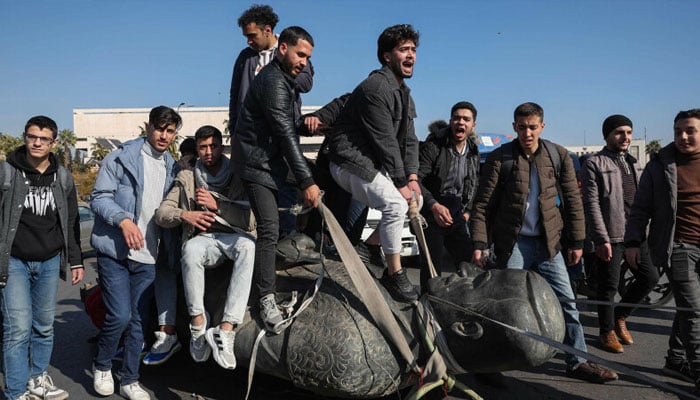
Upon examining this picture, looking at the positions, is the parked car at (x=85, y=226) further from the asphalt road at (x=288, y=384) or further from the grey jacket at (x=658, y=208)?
the grey jacket at (x=658, y=208)

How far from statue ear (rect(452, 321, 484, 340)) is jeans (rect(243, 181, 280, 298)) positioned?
1165 millimetres

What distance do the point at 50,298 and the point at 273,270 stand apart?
66.2 inches

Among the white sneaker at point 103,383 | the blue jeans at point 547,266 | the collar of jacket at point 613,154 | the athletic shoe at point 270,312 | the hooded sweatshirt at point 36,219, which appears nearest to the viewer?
the athletic shoe at point 270,312

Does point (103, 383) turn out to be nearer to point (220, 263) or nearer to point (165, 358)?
point (165, 358)

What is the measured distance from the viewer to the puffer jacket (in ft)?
12.8

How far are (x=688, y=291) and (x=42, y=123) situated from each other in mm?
4602

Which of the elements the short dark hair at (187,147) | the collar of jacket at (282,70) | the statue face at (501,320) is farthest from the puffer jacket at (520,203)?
the short dark hair at (187,147)

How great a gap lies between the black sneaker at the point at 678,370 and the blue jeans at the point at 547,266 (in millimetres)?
699

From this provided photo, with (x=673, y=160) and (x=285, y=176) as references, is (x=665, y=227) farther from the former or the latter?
(x=285, y=176)

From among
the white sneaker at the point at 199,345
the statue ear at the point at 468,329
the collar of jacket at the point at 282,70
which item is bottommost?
the white sneaker at the point at 199,345

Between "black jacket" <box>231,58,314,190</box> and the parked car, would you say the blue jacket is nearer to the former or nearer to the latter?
"black jacket" <box>231,58,314,190</box>

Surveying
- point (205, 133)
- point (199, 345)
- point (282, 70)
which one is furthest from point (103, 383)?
point (282, 70)

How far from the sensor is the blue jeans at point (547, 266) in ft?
12.9

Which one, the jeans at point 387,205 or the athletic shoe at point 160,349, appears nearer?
the jeans at point 387,205
